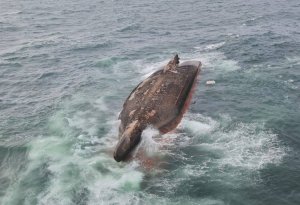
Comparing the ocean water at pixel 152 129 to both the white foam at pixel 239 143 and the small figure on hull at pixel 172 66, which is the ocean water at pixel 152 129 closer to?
the white foam at pixel 239 143

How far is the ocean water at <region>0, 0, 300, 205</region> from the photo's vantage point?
32.3m

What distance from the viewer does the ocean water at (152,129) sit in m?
32.3

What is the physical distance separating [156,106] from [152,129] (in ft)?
11.4

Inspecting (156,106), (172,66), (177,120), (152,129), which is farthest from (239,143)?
(172,66)

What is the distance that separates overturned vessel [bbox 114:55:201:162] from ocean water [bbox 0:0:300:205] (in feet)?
3.65

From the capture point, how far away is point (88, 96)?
172ft

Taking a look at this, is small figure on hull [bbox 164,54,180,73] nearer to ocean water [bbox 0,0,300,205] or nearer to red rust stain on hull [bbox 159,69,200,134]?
ocean water [bbox 0,0,300,205]

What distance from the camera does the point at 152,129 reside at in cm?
3972

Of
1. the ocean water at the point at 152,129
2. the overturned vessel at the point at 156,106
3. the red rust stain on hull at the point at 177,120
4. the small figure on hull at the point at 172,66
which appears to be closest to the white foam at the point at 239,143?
the ocean water at the point at 152,129

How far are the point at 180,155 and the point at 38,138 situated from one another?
1639 centimetres

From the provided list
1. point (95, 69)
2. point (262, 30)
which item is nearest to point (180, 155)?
point (95, 69)

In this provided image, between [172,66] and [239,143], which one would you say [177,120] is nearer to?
[239,143]

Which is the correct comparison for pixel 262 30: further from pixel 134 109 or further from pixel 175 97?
pixel 134 109

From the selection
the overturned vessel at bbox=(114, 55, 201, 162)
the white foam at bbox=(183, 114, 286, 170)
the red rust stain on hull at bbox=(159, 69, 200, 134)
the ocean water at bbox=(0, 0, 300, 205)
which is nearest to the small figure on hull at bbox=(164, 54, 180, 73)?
the overturned vessel at bbox=(114, 55, 201, 162)
